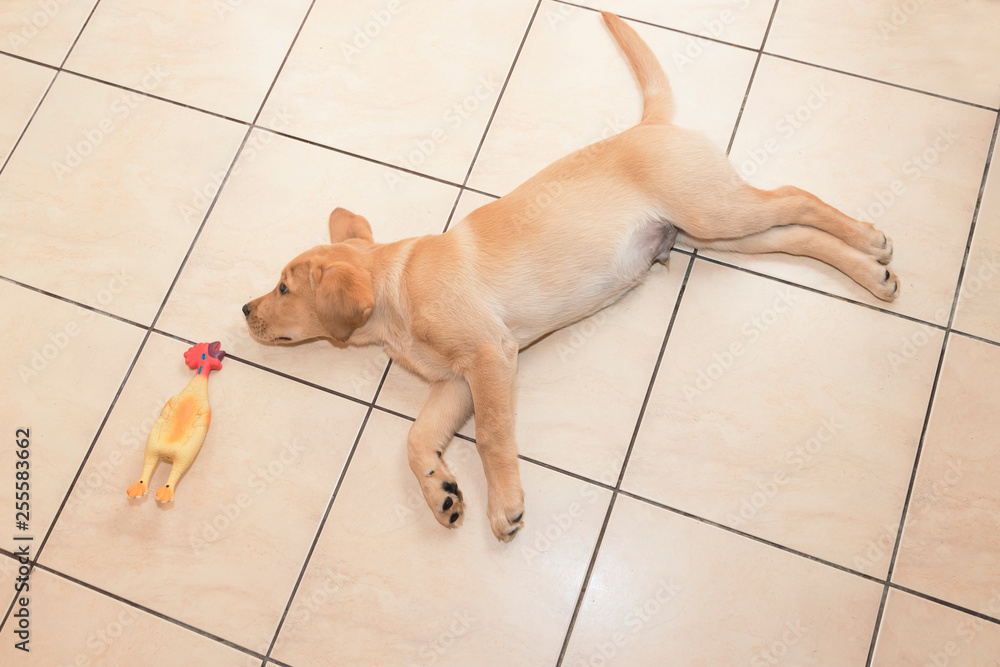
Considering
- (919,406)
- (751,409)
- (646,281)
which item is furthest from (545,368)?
(919,406)

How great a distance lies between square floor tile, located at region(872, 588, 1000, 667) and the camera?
2.13 meters

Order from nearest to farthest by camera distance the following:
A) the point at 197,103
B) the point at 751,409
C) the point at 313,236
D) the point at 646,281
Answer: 1. the point at 751,409
2. the point at 646,281
3. the point at 313,236
4. the point at 197,103

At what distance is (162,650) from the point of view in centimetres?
235

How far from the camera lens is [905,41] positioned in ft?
8.89

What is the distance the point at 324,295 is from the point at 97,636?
1360 millimetres

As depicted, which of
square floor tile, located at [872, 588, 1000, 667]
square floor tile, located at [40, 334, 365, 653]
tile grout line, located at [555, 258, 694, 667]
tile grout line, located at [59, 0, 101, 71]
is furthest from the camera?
tile grout line, located at [59, 0, 101, 71]

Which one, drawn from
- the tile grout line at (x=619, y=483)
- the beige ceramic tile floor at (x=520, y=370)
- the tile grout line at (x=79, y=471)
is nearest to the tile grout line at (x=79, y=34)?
the beige ceramic tile floor at (x=520, y=370)

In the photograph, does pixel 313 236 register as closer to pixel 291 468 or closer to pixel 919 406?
pixel 291 468

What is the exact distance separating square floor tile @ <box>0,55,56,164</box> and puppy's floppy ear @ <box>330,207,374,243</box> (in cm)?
156

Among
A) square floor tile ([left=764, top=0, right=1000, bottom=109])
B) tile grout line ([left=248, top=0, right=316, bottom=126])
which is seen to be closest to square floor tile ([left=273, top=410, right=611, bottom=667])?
tile grout line ([left=248, top=0, right=316, bottom=126])

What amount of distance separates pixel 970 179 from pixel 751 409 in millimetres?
1144

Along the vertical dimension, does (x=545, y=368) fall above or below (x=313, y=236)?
below

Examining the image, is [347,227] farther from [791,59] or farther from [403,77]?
[791,59]

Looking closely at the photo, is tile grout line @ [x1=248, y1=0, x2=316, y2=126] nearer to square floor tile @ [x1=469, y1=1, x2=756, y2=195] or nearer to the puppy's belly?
square floor tile @ [x1=469, y1=1, x2=756, y2=195]
